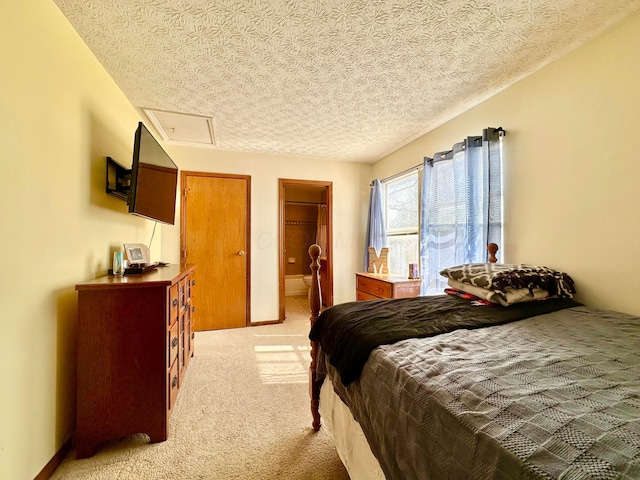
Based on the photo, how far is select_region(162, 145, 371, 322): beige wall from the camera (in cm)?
349

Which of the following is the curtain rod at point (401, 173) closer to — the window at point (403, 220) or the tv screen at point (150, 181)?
the window at point (403, 220)

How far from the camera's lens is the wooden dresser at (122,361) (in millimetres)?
1442

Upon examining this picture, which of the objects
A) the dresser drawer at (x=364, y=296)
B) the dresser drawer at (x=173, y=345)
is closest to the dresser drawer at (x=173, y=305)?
the dresser drawer at (x=173, y=345)

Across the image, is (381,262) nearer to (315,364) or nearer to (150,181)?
(315,364)

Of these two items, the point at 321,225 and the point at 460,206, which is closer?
the point at 460,206

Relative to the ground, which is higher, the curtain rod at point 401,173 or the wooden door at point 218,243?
the curtain rod at point 401,173

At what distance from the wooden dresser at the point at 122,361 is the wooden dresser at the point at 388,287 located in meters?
2.03

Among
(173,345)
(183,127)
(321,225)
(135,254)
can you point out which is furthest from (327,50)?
(321,225)

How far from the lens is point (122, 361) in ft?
4.88

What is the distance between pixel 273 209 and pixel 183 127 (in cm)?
140

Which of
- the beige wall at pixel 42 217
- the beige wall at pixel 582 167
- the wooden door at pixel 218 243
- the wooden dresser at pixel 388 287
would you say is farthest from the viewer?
the wooden door at pixel 218 243

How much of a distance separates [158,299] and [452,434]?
4.95 feet

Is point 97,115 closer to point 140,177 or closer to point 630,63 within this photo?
point 140,177

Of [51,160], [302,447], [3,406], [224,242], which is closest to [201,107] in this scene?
[51,160]
